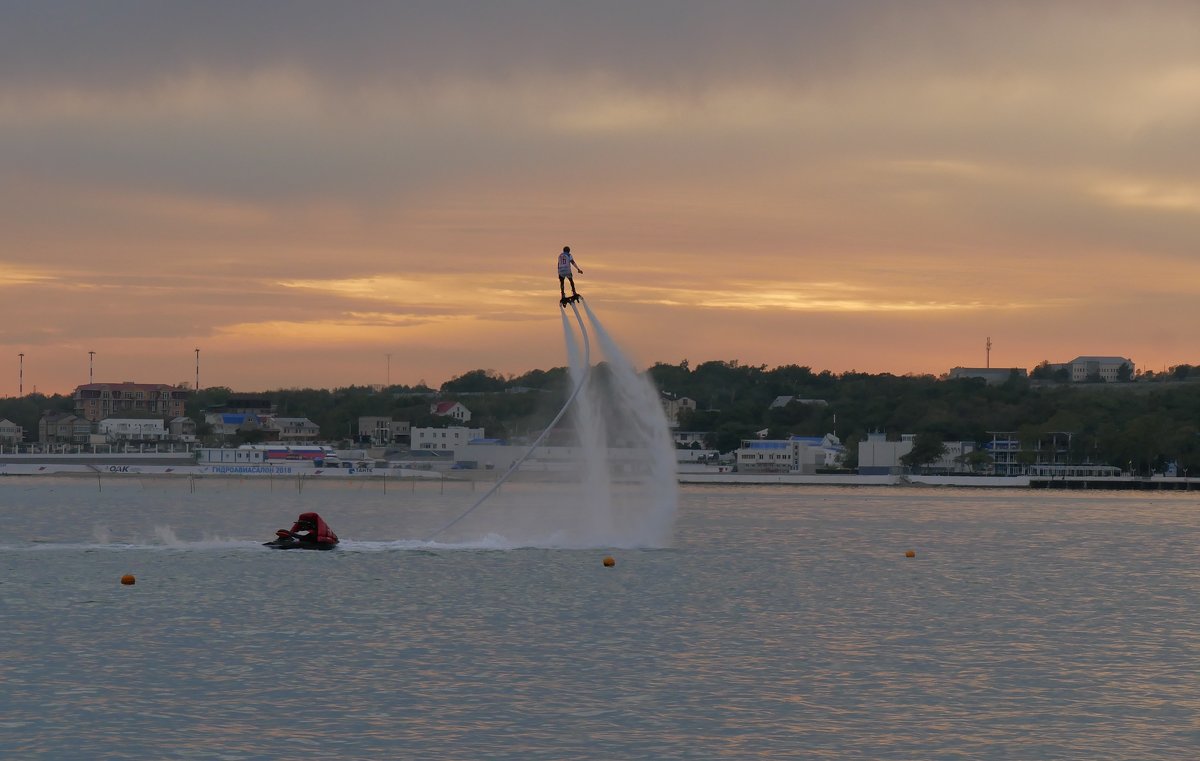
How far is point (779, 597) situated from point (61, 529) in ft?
219

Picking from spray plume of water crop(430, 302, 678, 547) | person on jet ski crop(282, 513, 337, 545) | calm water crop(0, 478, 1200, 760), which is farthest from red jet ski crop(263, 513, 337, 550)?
spray plume of water crop(430, 302, 678, 547)

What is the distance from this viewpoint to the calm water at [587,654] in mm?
31656

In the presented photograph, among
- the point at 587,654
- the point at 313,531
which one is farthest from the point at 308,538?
the point at 587,654

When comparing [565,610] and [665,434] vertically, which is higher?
[665,434]

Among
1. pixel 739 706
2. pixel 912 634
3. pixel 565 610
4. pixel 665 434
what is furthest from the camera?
pixel 665 434

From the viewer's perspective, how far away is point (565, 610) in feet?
178

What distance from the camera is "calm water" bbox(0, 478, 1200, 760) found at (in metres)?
31.7

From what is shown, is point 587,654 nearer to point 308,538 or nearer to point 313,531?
point 308,538

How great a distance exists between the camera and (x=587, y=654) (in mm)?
43375

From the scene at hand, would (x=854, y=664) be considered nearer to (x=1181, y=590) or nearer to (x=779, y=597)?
(x=779, y=597)

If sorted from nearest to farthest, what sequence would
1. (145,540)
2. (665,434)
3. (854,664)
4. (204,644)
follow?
(854,664), (204,644), (665,434), (145,540)

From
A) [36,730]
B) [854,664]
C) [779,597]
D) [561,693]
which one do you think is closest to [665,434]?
[779,597]

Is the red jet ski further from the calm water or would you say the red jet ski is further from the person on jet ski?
the calm water

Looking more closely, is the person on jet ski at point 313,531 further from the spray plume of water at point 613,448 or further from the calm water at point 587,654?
the spray plume of water at point 613,448
